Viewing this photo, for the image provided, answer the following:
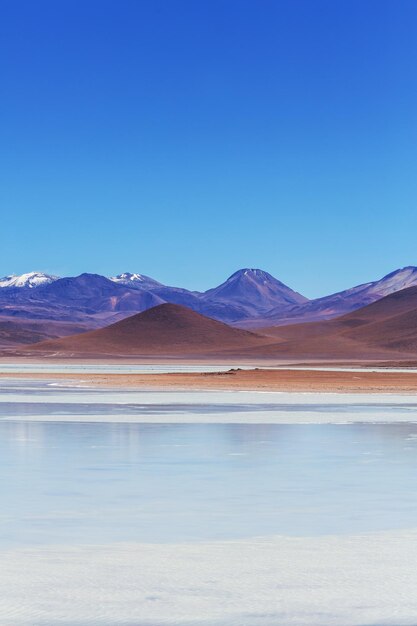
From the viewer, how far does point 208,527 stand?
1102cm

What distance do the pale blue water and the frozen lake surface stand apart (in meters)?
0.03

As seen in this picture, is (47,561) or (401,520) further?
(401,520)

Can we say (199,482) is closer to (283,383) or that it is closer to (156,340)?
(283,383)

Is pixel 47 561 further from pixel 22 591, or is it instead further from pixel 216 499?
pixel 216 499

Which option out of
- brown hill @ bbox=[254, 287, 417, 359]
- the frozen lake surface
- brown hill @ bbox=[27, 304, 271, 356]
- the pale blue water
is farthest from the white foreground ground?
brown hill @ bbox=[27, 304, 271, 356]

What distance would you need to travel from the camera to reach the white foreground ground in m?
7.47

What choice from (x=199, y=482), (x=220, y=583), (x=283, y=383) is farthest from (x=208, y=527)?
(x=283, y=383)

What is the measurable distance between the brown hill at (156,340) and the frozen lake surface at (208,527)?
484 ft

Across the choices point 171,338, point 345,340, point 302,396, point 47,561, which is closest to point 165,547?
point 47,561

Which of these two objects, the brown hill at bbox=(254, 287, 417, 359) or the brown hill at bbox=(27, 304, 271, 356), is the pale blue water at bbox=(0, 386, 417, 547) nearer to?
the brown hill at bbox=(254, 287, 417, 359)

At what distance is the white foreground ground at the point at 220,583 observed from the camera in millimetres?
7469

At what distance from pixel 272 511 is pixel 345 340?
16253 centimetres

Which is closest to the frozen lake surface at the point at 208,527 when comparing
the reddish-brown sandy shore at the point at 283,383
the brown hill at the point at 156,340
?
the reddish-brown sandy shore at the point at 283,383

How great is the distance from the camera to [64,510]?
1202cm
